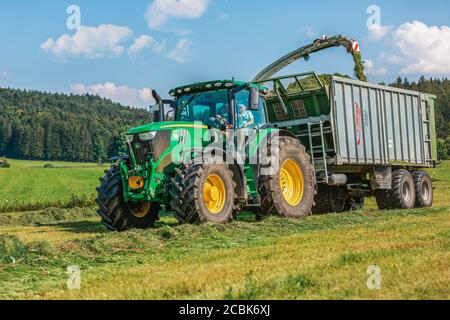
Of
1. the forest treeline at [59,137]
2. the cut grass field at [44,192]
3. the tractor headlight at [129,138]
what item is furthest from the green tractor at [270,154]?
the forest treeline at [59,137]

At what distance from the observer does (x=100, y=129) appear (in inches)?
4897

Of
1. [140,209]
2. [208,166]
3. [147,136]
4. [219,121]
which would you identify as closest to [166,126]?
[147,136]

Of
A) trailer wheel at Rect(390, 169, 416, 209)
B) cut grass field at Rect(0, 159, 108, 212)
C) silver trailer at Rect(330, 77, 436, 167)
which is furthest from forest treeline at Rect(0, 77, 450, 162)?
trailer wheel at Rect(390, 169, 416, 209)

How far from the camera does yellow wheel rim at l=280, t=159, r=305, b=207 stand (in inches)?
494

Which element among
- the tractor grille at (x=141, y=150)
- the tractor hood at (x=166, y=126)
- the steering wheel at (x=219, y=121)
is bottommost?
the tractor grille at (x=141, y=150)

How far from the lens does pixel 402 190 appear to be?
15828 mm

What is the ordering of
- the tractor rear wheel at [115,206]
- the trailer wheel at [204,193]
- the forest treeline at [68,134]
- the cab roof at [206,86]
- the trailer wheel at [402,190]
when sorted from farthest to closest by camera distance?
the forest treeline at [68,134], the trailer wheel at [402,190], the cab roof at [206,86], the tractor rear wheel at [115,206], the trailer wheel at [204,193]

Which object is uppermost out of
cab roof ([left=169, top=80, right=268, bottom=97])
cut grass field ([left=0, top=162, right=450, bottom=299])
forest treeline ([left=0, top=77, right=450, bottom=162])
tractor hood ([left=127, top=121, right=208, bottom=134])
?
forest treeline ([left=0, top=77, right=450, bottom=162])

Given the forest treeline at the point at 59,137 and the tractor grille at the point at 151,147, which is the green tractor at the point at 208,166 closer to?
the tractor grille at the point at 151,147

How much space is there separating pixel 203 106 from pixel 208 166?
2.02 m

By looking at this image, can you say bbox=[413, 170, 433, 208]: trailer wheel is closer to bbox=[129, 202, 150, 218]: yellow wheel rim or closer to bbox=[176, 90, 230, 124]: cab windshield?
bbox=[176, 90, 230, 124]: cab windshield

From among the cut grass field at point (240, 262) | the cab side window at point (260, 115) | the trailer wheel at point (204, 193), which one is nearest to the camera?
the cut grass field at point (240, 262)

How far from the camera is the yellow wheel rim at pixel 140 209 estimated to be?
11.4 meters

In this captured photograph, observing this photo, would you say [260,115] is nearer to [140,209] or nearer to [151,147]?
[151,147]
